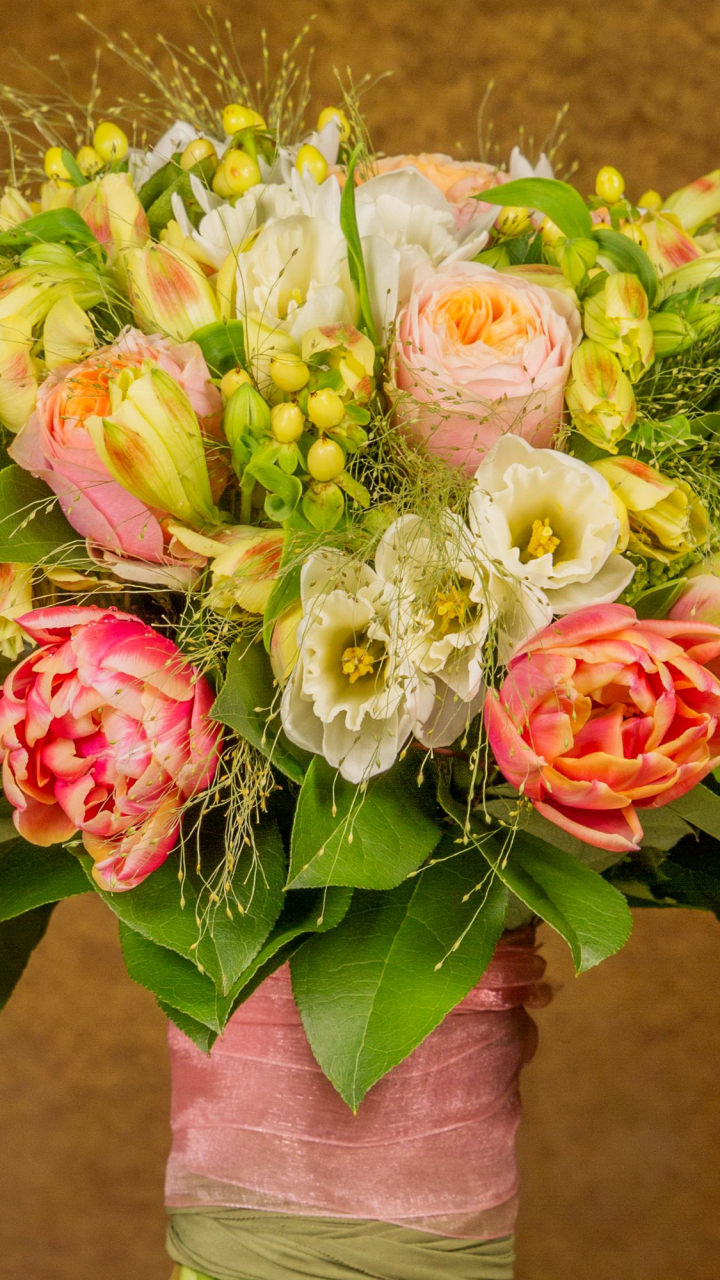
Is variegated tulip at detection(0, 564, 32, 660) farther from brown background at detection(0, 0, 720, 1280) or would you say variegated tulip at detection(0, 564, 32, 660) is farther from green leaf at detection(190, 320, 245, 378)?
brown background at detection(0, 0, 720, 1280)

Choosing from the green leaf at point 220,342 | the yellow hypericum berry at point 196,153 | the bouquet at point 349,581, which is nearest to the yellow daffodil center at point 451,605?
the bouquet at point 349,581

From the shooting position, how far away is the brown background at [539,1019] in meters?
1.05

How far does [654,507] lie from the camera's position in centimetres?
43

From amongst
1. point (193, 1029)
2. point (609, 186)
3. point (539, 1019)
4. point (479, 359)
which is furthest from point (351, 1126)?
point (539, 1019)

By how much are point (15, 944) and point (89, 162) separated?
331 millimetres

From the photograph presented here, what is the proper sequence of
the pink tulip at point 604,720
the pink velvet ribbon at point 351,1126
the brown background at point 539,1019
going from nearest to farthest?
the pink tulip at point 604,720, the pink velvet ribbon at point 351,1126, the brown background at point 539,1019

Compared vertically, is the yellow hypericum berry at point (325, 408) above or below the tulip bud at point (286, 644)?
above

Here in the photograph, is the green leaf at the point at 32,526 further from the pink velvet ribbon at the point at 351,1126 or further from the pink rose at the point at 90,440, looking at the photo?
the pink velvet ribbon at the point at 351,1126

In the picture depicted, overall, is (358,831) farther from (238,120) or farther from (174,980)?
(238,120)

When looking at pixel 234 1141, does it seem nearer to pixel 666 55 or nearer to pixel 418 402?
pixel 418 402

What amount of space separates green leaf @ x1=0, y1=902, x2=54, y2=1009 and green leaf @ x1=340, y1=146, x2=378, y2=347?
27cm

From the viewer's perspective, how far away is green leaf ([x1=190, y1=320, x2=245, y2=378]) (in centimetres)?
45

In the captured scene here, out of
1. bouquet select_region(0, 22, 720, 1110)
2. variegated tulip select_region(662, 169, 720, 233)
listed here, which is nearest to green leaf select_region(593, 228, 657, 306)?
bouquet select_region(0, 22, 720, 1110)

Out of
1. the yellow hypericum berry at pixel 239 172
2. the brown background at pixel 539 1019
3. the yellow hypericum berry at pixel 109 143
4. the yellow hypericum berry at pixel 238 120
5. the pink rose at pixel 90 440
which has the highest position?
the yellow hypericum berry at pixel 238 120
